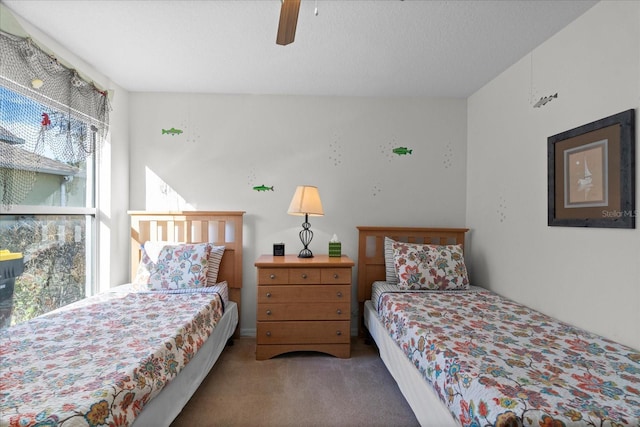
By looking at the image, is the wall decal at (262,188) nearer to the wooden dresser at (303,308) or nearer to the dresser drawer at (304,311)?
the wooden dresser at (303,308)

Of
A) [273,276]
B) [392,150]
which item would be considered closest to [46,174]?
[273,276]

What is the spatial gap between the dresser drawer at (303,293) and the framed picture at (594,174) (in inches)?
59.0

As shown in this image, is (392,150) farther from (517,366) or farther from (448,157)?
(517,366)

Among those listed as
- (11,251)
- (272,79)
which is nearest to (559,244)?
(272,79)

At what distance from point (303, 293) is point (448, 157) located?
189cm

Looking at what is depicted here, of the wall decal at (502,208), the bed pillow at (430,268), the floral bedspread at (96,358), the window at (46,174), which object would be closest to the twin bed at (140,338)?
the floral bedspread at (96,358)

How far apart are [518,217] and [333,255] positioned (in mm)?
1447

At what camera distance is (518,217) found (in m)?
2.38

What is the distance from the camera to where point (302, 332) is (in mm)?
2461

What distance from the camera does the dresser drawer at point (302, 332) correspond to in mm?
2449

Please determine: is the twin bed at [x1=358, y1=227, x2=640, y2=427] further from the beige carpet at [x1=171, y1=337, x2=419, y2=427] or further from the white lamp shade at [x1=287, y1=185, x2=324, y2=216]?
the white lamp shade at [x1=287, y1=185, x2=324, y2=216]

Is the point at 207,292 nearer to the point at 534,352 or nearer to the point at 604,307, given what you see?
the point at 534,352

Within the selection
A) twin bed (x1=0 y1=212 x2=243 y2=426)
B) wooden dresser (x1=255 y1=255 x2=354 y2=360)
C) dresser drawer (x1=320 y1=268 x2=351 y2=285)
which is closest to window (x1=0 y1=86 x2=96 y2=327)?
twin bed (x1=0 y1=212 x2=243 y2=426)

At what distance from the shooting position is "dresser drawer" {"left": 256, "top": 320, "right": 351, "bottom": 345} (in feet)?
8.04
